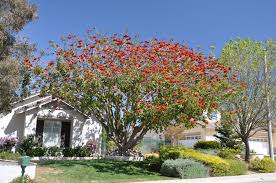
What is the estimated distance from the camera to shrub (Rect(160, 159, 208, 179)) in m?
16.4

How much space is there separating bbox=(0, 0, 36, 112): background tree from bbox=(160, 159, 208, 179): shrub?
27.5 ft

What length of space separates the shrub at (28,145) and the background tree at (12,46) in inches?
233

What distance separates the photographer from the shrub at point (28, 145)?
2166 centimetres

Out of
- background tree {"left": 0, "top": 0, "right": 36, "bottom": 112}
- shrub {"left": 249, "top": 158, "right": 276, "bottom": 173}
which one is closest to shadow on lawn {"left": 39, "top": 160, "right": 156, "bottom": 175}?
background tree {"left": 0, "top": 0, "right": 36, "bottom": 112}

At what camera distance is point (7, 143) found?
70.9 feet

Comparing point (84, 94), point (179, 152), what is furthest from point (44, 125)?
point (179, 152)

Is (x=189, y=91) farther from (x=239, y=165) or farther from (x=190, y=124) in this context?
(x=239, y=165)

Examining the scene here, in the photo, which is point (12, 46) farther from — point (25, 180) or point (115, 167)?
point (115, 167)

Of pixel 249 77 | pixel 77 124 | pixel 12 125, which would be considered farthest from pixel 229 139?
pixel 12 125

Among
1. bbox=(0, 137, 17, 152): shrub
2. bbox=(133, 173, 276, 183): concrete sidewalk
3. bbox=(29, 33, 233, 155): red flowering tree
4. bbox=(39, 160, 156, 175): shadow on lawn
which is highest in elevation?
bbox=(29, 33, 233, 155): red flowering tree

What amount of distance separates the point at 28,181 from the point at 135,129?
903cm

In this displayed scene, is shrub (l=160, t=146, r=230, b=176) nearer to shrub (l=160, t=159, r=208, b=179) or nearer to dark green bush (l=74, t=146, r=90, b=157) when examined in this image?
shrub (l=160, t=159, r=208, b=179)

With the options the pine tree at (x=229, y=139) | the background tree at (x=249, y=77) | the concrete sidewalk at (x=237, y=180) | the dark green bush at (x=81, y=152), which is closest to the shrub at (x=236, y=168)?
the concrete sidewalk at (x=237, y=180)

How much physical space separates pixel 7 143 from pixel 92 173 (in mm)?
8907
